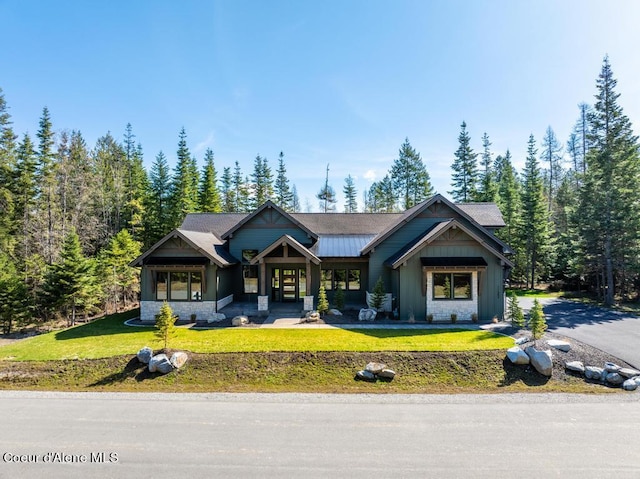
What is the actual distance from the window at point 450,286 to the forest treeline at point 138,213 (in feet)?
45.1

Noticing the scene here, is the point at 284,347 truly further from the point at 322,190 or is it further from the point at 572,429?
the point at 322,190

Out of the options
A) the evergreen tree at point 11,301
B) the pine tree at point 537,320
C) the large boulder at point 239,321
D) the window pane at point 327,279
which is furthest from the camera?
the window pane at point 327,279

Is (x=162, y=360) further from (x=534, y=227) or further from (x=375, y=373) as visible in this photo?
(x=534, y=227)

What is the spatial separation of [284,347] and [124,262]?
1754 centimetres

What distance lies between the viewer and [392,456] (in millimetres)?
5703

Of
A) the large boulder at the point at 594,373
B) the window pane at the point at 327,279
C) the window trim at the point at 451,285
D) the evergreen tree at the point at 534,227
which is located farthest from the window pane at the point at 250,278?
the evergreen tree at the point at 534,227

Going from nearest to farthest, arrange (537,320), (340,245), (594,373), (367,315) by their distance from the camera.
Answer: (594,373), (537,320), (367,315), (340,245)

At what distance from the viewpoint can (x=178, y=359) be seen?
10.1 metres

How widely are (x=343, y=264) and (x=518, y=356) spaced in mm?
10717

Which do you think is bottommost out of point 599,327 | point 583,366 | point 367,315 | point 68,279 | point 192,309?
point 583,366

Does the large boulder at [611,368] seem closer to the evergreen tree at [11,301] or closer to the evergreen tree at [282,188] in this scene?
the evergreen tree at [11,301]

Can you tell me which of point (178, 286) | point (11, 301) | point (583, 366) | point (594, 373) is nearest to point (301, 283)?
point (178, 286)

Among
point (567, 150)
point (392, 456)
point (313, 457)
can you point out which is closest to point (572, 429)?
point (392, 456)

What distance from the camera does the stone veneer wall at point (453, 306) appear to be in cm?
1512
